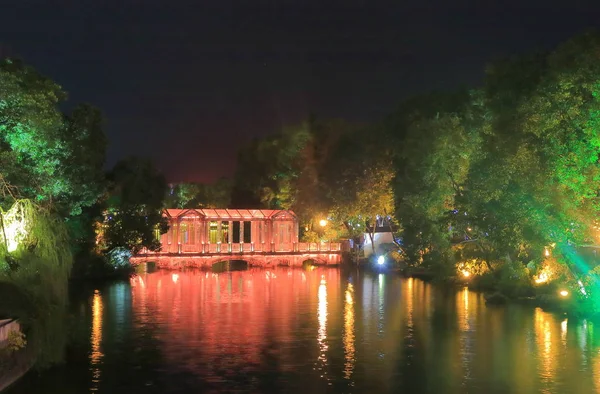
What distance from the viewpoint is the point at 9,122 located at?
27344 millimetres

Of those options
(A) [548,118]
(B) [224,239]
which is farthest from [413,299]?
(B) [224,239]

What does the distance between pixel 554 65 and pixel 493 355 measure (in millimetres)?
12766

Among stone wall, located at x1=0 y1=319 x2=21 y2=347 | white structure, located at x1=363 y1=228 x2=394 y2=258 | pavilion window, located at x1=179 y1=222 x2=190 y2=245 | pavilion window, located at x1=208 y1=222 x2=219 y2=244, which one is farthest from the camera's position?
white structure, located at x1=363 y1=228 x2=394 y2=258

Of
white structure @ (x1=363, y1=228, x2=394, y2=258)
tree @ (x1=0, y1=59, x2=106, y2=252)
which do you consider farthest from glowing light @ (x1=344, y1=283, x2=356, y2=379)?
white structure @ (x1=363, y1=228, x2=394, y2=258)

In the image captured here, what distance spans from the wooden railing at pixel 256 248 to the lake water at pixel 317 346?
2048 centimetres

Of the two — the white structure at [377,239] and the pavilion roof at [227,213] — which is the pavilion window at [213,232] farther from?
the white structure at [377,239]

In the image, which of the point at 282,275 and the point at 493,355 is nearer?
the point at 493,355

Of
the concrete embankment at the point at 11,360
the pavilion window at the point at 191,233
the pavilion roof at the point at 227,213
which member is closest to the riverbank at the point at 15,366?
the concrete embankment at the point at 11,360

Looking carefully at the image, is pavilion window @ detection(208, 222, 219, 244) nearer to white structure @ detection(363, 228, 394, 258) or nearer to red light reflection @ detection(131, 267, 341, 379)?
red light reflection @ detection(131, 267, 341, 379)

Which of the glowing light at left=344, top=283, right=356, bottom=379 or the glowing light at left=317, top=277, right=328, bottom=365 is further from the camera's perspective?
the glowing light at left=317, top=277, right=328, bottom=365

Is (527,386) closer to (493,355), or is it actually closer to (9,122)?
(493,355)

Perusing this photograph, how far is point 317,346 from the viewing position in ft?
75.0

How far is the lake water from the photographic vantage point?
18.0 m

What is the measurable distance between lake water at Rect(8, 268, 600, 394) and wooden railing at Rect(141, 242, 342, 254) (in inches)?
806
